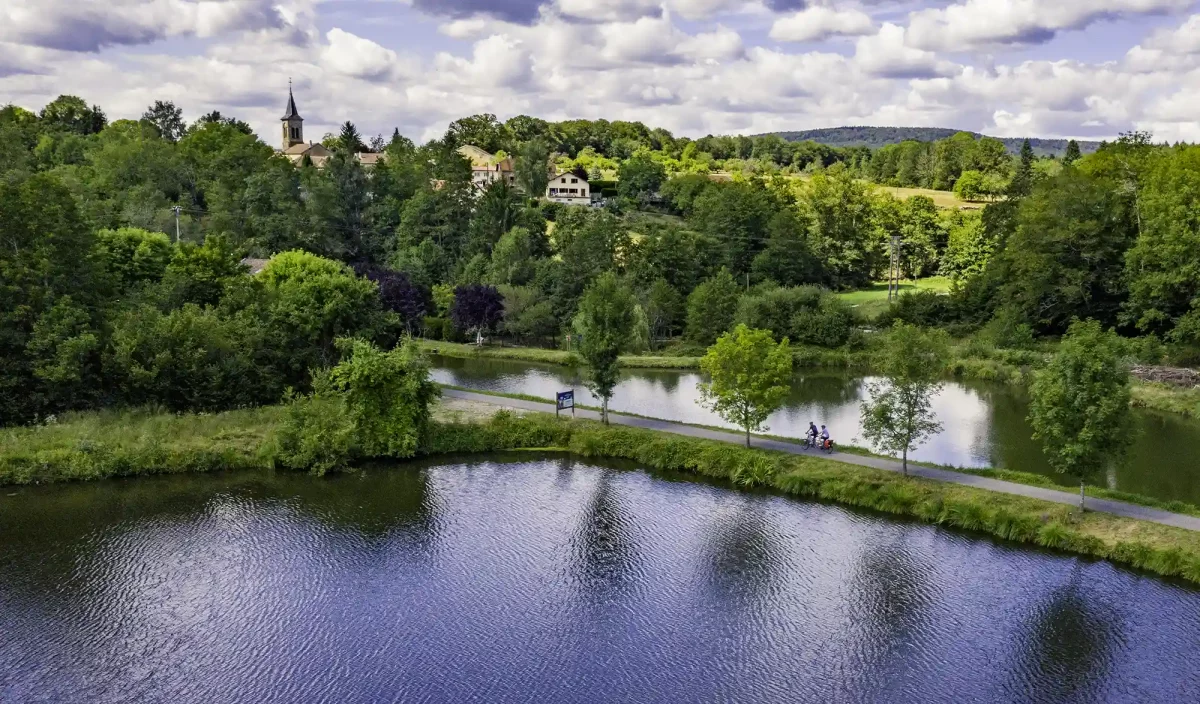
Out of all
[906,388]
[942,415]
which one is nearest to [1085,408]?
[906,388]

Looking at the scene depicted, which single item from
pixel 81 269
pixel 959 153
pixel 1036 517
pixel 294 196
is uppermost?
pixel 959 153

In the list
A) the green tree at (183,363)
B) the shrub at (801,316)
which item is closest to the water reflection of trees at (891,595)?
the green tree at (183,363)

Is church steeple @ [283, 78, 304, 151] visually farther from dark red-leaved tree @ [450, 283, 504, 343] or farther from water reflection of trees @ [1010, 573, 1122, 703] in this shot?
water reflection of trees @ [1010, 573, 1122, 703]

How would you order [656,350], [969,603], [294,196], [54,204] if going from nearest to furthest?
[969,603] → [54,204] → [656,350] → [294,196]

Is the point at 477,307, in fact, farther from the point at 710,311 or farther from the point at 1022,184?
the point at 1022,184

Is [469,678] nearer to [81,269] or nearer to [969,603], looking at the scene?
[969,603]

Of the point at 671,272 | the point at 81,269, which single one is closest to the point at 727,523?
the point at 81,269

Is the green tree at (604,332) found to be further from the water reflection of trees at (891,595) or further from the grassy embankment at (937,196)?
the grassy embankment at (937,196)
